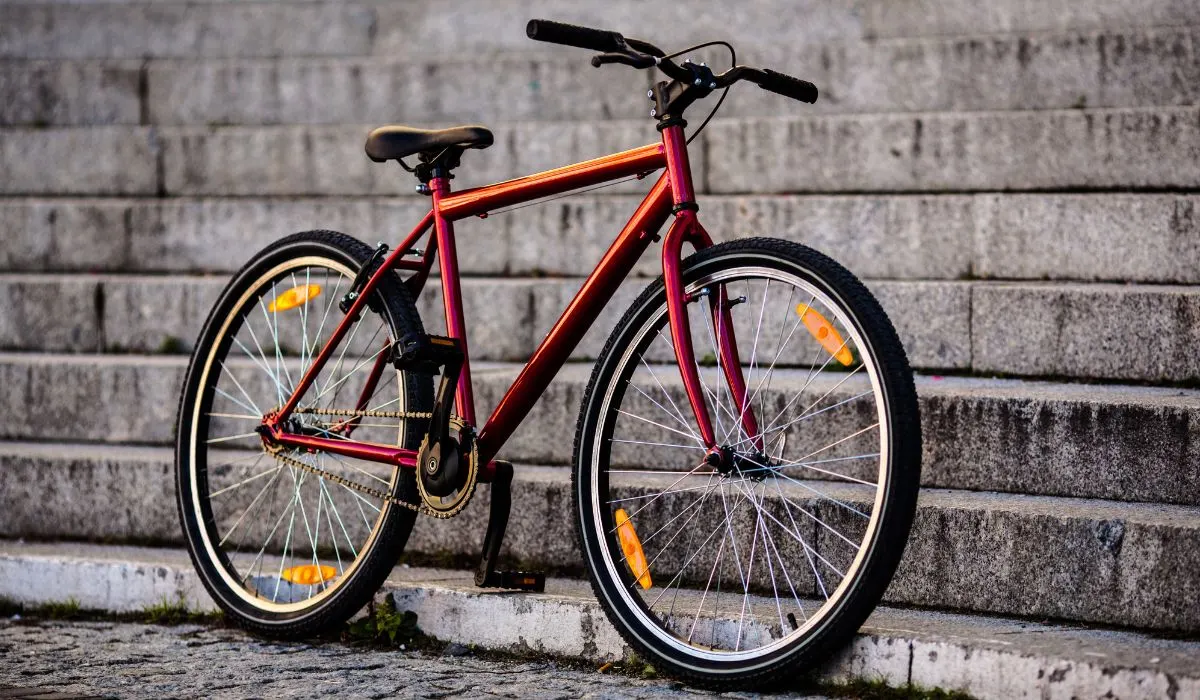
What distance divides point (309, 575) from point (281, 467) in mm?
381

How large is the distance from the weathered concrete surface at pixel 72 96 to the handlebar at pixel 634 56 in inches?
163

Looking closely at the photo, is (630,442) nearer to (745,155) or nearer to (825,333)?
(825,333)

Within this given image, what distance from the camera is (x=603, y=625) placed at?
12.2ft

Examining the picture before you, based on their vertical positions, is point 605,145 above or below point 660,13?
below

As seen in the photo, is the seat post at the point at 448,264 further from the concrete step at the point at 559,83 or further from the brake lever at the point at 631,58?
the concrete step at the point at 559,83

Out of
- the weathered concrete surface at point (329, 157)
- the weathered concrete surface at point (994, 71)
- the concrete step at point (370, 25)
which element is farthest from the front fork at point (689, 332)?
the concrete step at point (370, 25)

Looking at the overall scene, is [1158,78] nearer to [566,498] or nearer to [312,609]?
[566,498]

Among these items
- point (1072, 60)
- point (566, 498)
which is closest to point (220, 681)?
point (566, 498)

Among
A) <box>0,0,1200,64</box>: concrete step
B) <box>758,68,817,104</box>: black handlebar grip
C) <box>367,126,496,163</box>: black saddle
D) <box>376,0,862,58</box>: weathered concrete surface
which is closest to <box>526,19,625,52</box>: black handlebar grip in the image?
<box>758,68,817,104</box>: black handlebar grip

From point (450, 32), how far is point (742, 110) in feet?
6.84

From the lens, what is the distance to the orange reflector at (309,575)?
13.6 feet

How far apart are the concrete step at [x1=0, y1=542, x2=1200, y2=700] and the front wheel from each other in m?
0.22

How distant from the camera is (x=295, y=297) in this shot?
428 centimetres

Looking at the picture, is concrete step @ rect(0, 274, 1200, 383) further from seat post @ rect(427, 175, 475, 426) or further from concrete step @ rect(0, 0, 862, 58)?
concrete step @ rect(0, 0, 862, 58)
